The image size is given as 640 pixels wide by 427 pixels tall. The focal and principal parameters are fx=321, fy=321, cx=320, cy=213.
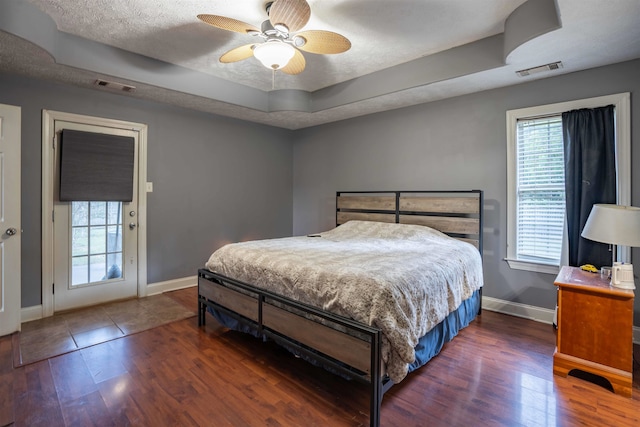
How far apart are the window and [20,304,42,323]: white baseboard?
4.79 meters

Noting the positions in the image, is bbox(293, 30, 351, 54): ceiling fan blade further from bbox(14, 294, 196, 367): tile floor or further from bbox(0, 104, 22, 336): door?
bbox(14, 294, 196, 367): tile floor

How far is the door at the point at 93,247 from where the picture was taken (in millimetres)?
3342

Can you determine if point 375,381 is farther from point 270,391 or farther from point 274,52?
point 274,52

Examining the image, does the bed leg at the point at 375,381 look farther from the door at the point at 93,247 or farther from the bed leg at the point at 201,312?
the door at the point at 93,247

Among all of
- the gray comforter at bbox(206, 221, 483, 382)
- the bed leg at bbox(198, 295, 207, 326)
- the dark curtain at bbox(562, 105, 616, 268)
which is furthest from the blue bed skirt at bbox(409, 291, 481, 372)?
the bed leg at bbox(198, 295, 207, 326)

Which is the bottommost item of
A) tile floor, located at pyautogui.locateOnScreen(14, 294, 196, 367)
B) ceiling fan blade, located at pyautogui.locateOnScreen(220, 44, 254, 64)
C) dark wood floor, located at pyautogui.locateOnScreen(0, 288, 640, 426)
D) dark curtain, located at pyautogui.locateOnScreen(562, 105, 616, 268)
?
dark wood floor, located at pyautogui.locateOnScreen(0, 288, 640, 426)

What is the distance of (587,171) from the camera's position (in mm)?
2805

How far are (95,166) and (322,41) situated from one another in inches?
110

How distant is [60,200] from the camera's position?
3.28 meters

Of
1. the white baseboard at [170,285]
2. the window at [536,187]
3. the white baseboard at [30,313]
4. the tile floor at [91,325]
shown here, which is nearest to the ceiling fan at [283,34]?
the window at [536,187]

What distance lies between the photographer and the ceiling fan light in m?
2.17

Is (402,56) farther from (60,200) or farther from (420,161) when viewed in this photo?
(60,200)

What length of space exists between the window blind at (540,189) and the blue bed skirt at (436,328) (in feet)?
2.49

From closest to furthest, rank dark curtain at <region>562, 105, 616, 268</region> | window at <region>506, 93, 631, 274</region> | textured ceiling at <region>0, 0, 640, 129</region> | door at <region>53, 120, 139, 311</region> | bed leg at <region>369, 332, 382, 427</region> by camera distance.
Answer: bed leg at <region>369, 332, 382, 427</region> → textured ceiling at <region>0, 0, 640, 129</region> → dark curtain at <region>562, 105, 616, 268</region> → window at <region>506, 93, 631, 274</region> → door at <region>53, 120, 139, 311</region>
